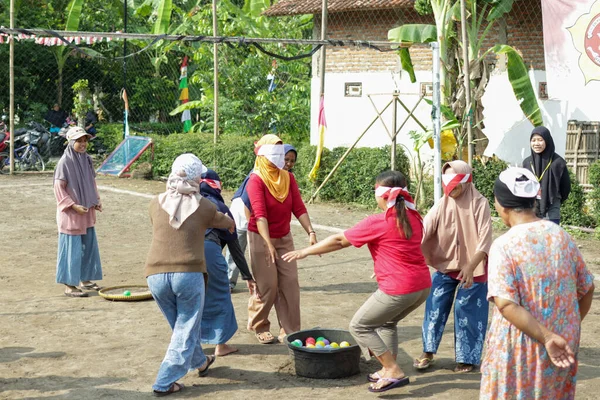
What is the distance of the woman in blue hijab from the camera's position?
21.9 feet

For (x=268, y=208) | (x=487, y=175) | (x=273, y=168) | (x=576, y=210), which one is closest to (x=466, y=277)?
(x=268, y=208)

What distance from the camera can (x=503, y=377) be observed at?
3959mm

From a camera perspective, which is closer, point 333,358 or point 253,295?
point 333,358

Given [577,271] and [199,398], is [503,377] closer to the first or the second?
[577,271]

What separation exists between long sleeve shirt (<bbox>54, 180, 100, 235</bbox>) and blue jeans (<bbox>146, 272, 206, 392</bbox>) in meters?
3.26

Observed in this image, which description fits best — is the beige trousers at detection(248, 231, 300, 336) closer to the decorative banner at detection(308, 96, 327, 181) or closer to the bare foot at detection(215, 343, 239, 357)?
the bare foot at detection(215, 343, 239, 357)

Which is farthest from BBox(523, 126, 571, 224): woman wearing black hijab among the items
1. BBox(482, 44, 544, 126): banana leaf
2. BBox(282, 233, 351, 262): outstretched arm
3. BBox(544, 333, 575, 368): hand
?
BBox(482, 44, 544, 126): banana leaf

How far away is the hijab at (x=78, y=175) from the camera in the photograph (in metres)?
8.87

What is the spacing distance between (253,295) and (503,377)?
3662 millimetres

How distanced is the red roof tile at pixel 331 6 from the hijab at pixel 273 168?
10.8m

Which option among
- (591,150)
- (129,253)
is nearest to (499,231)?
(591,150)

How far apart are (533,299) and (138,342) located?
167 inches

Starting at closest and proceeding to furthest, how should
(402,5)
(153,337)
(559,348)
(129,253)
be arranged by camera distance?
(559,348), (153,337), (129,253), (402,5)

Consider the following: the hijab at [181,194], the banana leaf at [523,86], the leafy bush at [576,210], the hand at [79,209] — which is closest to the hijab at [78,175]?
the hand at [79,209]
